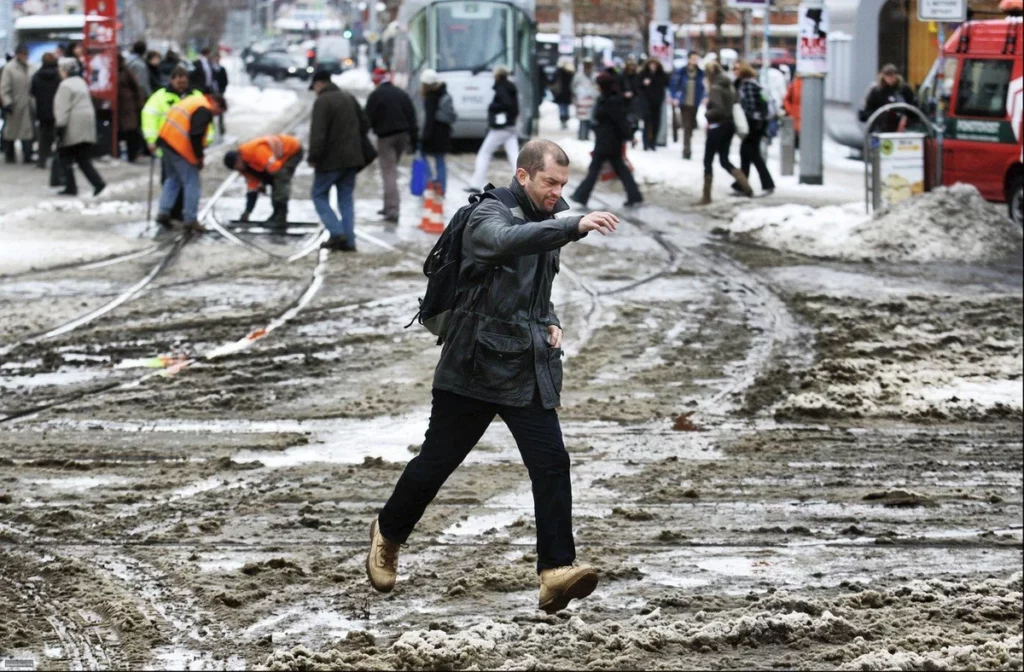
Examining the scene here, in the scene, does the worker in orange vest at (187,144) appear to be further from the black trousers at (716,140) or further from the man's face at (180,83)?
the black trousers at (716,140)

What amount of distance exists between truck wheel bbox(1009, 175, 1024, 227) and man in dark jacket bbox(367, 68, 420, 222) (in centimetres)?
716

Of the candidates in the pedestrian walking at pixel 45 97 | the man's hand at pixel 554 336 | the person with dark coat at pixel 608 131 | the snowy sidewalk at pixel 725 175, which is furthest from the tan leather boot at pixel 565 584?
the pedestrian walking at pixel 45 97

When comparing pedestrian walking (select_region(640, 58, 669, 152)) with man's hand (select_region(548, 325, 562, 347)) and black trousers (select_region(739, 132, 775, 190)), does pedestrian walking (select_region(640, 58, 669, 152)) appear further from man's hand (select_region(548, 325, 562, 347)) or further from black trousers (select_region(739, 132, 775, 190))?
man's hand (select_region(548, 325, 562, 347))

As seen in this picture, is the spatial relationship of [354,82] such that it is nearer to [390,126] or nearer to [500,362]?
[390,126]

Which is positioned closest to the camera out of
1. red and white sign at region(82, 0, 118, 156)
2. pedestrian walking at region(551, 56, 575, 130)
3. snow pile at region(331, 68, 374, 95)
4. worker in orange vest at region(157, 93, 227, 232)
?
worker in orange vest at region(157, 93, 227, 232)

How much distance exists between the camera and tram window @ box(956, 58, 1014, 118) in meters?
21.7

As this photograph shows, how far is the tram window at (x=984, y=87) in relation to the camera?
21.7 metres

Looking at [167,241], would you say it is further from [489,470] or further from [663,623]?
[663,623]

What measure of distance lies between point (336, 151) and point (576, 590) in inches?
484

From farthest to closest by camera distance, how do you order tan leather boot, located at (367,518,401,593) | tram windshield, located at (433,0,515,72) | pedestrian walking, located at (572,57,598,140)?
pedestrian walking, located at (572,57,598,140) → tram windshield, located at (433,0,515,72) → tan leather boot, located at (367,518,401,593)

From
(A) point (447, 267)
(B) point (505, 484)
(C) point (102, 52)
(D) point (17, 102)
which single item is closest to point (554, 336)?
(A) point (447, 267)

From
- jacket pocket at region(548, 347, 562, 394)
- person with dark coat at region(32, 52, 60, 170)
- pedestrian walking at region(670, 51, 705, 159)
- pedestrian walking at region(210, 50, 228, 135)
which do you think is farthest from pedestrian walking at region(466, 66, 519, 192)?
jacket pocket at region(548, 347, 562, 394)

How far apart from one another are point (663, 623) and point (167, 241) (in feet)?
42.3

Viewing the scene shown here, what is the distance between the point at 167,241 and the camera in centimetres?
1930
